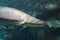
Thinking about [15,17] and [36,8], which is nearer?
[15,17]

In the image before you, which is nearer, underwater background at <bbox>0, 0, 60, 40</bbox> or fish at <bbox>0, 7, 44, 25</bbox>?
fish at <bbox>0, 7, 44, 25</bbox>

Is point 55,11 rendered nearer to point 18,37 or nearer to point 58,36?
point 58,36

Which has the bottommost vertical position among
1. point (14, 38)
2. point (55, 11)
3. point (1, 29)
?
point (14, 38)

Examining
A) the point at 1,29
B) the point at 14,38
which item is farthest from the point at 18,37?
the point at 1,29

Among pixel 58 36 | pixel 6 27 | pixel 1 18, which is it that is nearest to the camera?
pixel 1 18

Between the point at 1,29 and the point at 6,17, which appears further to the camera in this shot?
the point at 1,29

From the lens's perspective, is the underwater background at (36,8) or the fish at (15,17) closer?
the fish at (15,17)

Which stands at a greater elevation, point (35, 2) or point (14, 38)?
point (35, 2)

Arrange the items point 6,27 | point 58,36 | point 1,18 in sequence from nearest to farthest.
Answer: point 1,18 → point 6,27 → point 58,36
